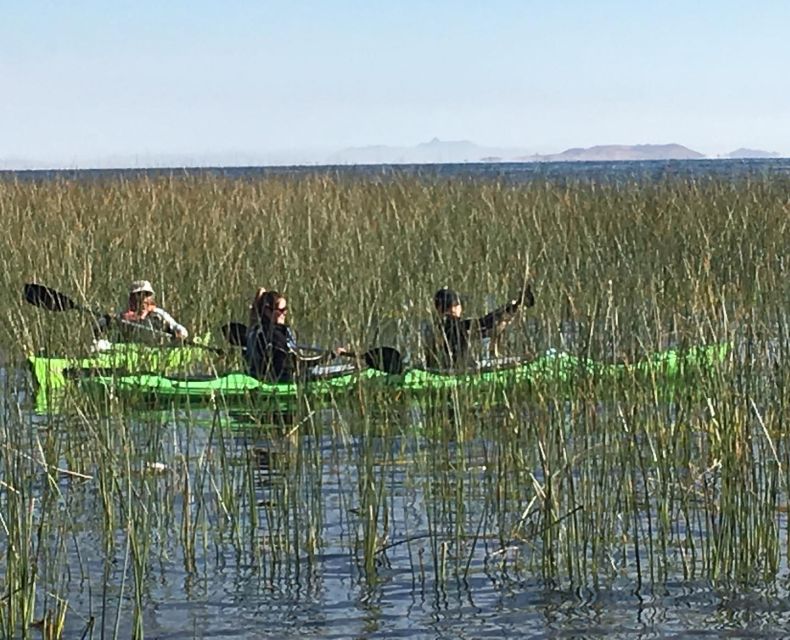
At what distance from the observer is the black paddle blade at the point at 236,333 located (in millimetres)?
9438

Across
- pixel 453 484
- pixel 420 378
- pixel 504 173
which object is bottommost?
pixel 453 484

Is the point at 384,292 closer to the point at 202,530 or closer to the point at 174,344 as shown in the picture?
the point at 174,344

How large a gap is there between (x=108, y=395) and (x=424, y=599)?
1.43 meters

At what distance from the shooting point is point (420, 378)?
8.02 metres

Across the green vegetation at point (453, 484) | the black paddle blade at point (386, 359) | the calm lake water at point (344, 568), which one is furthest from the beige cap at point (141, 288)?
the calm lake water at point (344, 568)

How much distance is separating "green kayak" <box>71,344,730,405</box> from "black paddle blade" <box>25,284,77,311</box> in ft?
2.96

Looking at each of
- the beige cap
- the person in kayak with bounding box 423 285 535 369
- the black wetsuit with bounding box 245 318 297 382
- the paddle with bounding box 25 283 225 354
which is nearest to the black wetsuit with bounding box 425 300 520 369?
the person in kayak with bounding box 423 285 535 369

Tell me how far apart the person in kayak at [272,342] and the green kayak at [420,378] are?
10 cm

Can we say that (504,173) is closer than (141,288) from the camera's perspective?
No

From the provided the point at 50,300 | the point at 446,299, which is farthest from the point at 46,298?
the point at 446,299

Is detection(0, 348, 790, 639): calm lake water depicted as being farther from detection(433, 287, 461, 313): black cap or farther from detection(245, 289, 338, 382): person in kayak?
detection(433, 287, 461, 313): black cap

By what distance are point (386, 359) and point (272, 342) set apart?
1.43m

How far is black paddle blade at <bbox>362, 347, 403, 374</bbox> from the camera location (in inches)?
312

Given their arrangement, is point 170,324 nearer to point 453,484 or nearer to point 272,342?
point 272,342
